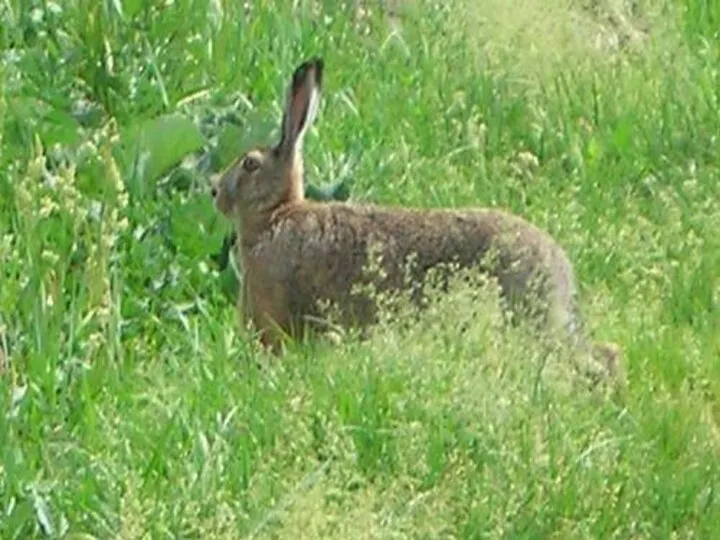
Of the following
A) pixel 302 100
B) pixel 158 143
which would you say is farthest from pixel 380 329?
pixel 158 143

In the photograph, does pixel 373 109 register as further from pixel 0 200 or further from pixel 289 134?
pixel 0 200

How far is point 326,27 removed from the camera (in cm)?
772

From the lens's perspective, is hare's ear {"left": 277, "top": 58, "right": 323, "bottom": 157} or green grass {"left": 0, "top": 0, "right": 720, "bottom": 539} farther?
hare's ear {"left": 277, "top": 58, "right": 323, "bottom": 157}

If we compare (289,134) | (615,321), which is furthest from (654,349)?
(289,134)

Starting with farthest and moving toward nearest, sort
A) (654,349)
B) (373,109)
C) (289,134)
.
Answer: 1. (373,109)
2. (289,134)
3. (654,349)

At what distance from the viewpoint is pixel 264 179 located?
21.4ft

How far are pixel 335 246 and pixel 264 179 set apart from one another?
1.32 ft

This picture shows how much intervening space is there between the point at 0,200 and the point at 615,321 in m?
1.68

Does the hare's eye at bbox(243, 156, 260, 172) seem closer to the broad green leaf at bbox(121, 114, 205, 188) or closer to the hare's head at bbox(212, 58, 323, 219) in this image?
the hare's head at bbox(212, 58, 323, 219)

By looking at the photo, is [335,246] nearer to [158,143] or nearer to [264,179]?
[264,179]

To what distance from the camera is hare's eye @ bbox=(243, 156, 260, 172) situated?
21.5 ft

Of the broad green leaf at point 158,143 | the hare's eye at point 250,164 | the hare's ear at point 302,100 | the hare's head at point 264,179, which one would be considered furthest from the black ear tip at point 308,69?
the broad green leaf at point 158,143

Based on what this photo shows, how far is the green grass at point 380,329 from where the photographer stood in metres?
4.94

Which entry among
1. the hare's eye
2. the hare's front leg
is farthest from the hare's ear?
the hare's front leg
